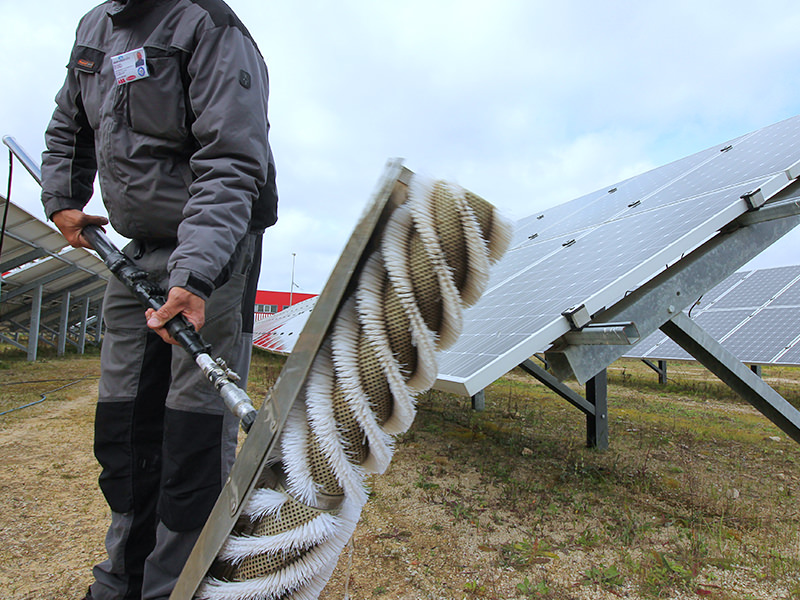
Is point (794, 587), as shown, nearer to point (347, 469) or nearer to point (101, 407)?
point (347, 469)

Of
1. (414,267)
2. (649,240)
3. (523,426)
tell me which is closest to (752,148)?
(649,240)

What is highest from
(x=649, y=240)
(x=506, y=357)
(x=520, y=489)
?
(x=649, y=240)

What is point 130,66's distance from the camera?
1.27 m

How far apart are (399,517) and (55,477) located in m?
2.01

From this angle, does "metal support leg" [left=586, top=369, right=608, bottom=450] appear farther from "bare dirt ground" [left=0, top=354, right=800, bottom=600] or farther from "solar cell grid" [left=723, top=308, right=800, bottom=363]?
"solar cell grid" [left=723, top=308, right=800, bottom=363]

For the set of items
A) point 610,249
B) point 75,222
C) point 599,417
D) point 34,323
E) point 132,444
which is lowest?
point 34,323

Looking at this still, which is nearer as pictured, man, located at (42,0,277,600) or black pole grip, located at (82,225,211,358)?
black pole grip, located at (82,225,211,358)

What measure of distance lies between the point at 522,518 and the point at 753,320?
773cm

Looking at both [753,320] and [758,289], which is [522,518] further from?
[758,289]

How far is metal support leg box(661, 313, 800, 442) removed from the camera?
2.61 meters

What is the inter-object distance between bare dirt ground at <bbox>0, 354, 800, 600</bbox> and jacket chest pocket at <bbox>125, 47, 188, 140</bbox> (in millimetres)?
1081

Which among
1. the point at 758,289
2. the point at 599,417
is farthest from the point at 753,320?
the point at 599,417

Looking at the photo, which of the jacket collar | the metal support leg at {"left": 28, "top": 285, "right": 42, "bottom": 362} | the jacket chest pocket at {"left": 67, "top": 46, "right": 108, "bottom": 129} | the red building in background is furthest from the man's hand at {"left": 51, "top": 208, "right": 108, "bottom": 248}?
the red building in background

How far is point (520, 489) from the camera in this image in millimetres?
2977
